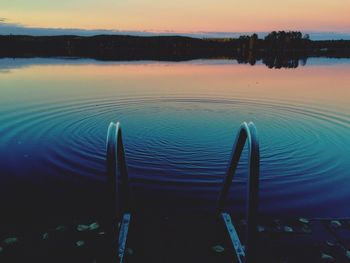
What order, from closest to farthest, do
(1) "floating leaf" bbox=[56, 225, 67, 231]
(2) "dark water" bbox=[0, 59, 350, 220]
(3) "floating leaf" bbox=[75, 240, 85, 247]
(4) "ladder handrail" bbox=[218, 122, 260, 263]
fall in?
(4) "ladder handrail" bbox=[218, 122, 260, 263], (3) "floating leaf" bbox=[75, 240, 85, 247], (1) "floating leaf" bbox=[56, 225, 67, 231], (2) "dark water" bbox=[0, 59, 350, 220]

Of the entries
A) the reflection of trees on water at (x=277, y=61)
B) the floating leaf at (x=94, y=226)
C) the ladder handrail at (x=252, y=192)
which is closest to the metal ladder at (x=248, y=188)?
the ladder handrail at (x=252, y=192)

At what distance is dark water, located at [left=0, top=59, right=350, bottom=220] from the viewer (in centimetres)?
973

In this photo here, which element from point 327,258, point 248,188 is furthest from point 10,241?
point 327,258

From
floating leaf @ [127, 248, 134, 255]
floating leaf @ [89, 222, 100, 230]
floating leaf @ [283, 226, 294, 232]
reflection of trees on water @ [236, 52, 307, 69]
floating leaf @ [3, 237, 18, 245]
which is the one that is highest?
reflection of trees on water @ [236, 52, 307, 69]

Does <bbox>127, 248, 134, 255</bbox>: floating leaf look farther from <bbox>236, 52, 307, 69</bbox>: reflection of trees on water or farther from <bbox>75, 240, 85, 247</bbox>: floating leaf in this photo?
<bbox>236, 52, 307, 69</bbox>: reflection of trees on water

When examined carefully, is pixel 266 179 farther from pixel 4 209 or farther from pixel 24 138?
pixel 24 138

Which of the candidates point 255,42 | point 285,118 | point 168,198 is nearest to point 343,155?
point 285,118

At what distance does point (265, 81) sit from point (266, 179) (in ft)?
91.3

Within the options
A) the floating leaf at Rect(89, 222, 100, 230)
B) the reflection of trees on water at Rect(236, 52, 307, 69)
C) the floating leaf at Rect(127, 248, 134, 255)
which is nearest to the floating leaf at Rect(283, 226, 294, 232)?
the floating leaf at Rect(127, 248, 134, 255)

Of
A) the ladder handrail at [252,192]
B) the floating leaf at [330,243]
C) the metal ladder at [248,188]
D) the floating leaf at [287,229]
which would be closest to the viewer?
the metal ladder at [248,188]

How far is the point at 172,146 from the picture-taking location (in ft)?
45.9

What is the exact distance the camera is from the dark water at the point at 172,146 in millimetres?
9727

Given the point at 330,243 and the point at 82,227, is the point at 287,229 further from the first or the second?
the point at 82,227

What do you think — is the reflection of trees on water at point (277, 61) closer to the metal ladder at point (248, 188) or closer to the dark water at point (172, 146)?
the dark water at point (172, 146)
